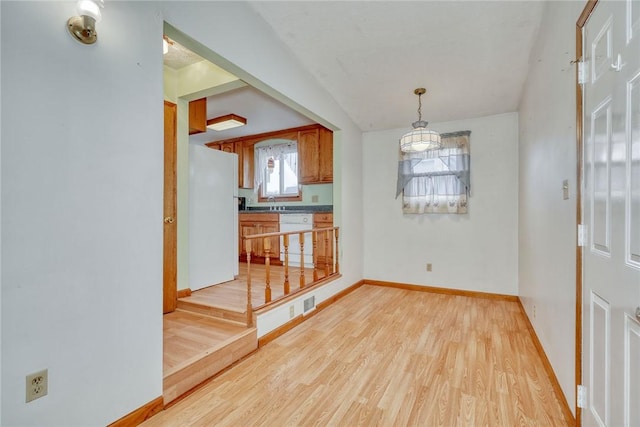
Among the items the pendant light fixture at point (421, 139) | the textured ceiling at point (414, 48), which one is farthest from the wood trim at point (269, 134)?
the pendant light fixture at point (421, 139)

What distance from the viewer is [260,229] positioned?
5270 mm

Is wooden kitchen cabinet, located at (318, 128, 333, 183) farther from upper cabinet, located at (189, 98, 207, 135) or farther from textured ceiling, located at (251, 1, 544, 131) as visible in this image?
upper cabinet, located at (189, 98, 207, 135)

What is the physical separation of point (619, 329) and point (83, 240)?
2.26 m

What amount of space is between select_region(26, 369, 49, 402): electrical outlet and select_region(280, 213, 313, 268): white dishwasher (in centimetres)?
364

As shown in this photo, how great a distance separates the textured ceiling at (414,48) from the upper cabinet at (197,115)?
1.29 meters

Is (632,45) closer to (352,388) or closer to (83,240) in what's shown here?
(352,388)

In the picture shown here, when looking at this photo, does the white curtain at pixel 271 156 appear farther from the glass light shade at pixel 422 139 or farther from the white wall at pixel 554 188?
the white wall at pixel 554 188

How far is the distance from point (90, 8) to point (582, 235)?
2.50 meters

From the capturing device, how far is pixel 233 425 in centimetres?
156

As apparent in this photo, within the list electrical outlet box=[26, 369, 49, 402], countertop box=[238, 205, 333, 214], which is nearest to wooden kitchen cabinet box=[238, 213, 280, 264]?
countertop box=[238, 205, 333, 214]

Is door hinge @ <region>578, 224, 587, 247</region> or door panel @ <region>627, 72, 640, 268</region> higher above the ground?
door panel @ <region>627, 72, 640, 268</region>

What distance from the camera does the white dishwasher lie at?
15.7 feet

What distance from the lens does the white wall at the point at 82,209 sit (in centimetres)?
114

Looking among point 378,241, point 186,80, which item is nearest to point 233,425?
point 186,80
